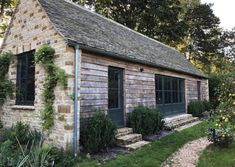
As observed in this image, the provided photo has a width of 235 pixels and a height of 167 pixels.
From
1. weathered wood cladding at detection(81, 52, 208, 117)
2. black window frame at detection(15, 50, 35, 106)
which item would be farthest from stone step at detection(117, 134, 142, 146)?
black window frame at detection(15, 50, 35, 106)

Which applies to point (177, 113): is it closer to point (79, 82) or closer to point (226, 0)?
point (226, 0)

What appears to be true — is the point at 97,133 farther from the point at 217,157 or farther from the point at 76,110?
the point at 217,157

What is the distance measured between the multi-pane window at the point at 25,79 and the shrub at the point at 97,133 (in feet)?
8.43

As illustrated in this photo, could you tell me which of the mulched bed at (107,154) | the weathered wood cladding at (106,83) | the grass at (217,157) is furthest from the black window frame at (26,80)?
the grass at (217,157)

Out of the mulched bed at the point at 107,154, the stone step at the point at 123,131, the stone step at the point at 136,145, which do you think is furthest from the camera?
the stone step at the point at 123,131

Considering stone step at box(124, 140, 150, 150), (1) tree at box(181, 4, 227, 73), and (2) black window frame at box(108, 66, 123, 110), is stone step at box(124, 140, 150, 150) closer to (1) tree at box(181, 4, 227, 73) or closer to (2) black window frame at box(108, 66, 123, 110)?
(2) black window frame at box(108, 66, 123, 110)

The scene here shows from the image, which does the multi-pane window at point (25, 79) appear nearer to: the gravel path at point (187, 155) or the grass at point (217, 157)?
the gravel path at point (187, 155)

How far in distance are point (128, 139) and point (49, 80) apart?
10.6 feet

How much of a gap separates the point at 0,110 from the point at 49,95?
11.9 ft

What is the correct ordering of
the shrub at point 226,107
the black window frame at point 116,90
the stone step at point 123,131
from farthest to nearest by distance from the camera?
the black window frame at point 116,90 → the stone step at point 123,131 → the shrub at point 226,107

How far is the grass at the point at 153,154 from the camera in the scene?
6401 millimetres

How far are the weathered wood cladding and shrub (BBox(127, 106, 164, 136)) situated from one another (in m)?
0.40

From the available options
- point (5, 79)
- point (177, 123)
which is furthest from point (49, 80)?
point (177, 123)

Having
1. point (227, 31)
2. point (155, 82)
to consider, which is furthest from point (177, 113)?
point (227, 31)
